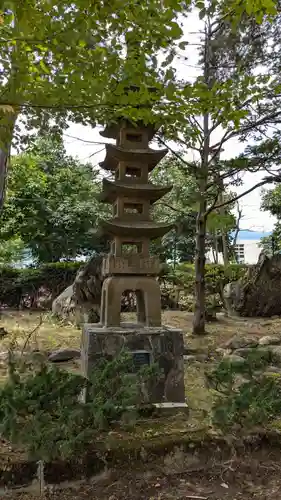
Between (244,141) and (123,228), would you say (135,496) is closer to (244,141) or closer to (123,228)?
(123,228)

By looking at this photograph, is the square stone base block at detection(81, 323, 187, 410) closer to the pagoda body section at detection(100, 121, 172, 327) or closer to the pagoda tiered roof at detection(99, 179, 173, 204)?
the pagoda body section at detection(100, 121, 172, 327)

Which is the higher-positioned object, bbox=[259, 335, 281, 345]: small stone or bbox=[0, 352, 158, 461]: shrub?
bbox=[0, 352, 158, 461]: shrub

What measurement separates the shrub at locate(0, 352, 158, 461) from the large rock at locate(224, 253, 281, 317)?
595cm

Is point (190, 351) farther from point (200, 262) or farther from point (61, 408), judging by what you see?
point (61, 408)

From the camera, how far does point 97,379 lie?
2574 millimetres

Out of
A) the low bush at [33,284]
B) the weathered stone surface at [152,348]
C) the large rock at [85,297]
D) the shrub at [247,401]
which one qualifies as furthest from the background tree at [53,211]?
the shrub at [247,401]

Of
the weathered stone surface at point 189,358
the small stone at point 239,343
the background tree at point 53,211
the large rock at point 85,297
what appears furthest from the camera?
the background tree at point 53,211

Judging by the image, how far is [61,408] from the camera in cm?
230

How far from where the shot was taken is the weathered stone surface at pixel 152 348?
305 cm

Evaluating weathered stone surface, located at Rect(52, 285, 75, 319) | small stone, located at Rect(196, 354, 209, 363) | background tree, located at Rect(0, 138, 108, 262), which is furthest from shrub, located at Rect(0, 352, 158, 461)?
background tree, located at Rect(0, 138, 108, 262)

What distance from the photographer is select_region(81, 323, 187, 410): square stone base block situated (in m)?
3.05

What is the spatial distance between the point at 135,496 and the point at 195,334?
4.04 meters

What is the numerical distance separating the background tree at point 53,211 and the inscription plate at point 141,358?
350 inches

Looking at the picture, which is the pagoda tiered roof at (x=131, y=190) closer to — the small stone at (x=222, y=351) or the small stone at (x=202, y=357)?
the small stone at (x=202, y=357)
